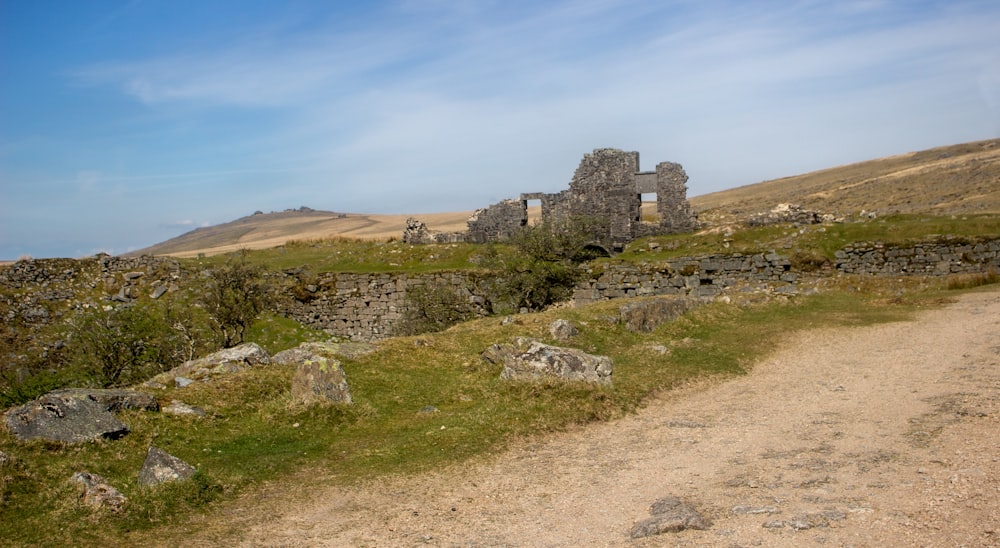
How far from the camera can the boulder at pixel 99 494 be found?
7543 millimetres

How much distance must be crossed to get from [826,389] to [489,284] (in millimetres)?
16299

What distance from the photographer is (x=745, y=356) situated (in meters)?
15.6

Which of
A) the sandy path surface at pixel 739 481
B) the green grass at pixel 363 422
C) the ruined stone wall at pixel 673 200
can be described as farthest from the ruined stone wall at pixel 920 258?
the sandy path surface at pixel 739 481

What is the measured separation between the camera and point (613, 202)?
33.5 m

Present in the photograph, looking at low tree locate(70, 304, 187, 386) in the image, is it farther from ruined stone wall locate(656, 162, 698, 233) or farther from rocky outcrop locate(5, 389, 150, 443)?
ruined stone wall locate(656, 162, 698, 233)

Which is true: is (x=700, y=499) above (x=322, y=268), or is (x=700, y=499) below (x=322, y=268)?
below

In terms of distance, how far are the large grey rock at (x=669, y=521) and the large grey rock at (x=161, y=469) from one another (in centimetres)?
538

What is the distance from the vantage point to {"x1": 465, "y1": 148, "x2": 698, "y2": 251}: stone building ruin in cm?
3228

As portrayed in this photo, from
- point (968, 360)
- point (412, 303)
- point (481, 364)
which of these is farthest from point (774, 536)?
point (412, 303)

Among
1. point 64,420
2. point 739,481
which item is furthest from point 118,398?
point 739,481

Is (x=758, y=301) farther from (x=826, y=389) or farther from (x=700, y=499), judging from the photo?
(x=700, y=499)

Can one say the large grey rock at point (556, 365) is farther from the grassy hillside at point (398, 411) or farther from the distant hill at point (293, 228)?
the distant hill at point (293, 228)

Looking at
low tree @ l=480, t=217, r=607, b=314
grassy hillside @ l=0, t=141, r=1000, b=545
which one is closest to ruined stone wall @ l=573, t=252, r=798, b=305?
low tree @ l=480, t=217, r=607, b=314

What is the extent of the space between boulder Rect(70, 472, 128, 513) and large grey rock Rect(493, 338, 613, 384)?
6751 mm
